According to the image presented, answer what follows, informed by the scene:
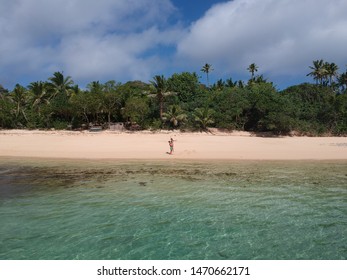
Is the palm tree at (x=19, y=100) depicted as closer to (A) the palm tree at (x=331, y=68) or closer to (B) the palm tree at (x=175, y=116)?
(B) the palm tree at (x=175, y=116)

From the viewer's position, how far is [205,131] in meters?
40.3

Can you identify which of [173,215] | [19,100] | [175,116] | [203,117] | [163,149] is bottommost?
[173,215]

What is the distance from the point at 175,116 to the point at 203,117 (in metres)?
3.83

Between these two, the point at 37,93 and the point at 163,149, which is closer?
the point at 163,149

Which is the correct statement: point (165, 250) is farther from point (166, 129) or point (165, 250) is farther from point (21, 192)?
point (166, 129)

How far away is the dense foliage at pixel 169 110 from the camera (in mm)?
40625

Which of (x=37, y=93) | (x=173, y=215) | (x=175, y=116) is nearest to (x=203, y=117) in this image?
(x=175, y=116)

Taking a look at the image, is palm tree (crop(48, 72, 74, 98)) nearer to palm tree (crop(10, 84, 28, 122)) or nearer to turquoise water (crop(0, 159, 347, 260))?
palm tree (crop(10, 84, 28, 122))

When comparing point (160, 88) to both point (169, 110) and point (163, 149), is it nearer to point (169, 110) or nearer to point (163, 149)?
point (169, 110)

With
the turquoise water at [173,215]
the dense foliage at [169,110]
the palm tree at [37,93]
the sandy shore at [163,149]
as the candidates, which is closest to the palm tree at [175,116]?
the dense foliage at [169,110]

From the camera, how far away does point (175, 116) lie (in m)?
41.4

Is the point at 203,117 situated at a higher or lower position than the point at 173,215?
higher

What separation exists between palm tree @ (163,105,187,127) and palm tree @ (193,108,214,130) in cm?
171

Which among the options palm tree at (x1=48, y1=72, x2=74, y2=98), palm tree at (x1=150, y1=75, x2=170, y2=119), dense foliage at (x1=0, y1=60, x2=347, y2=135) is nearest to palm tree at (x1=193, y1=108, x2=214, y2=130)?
dense foliage at (x1=0, y1=60, x2=347, y2=135)
